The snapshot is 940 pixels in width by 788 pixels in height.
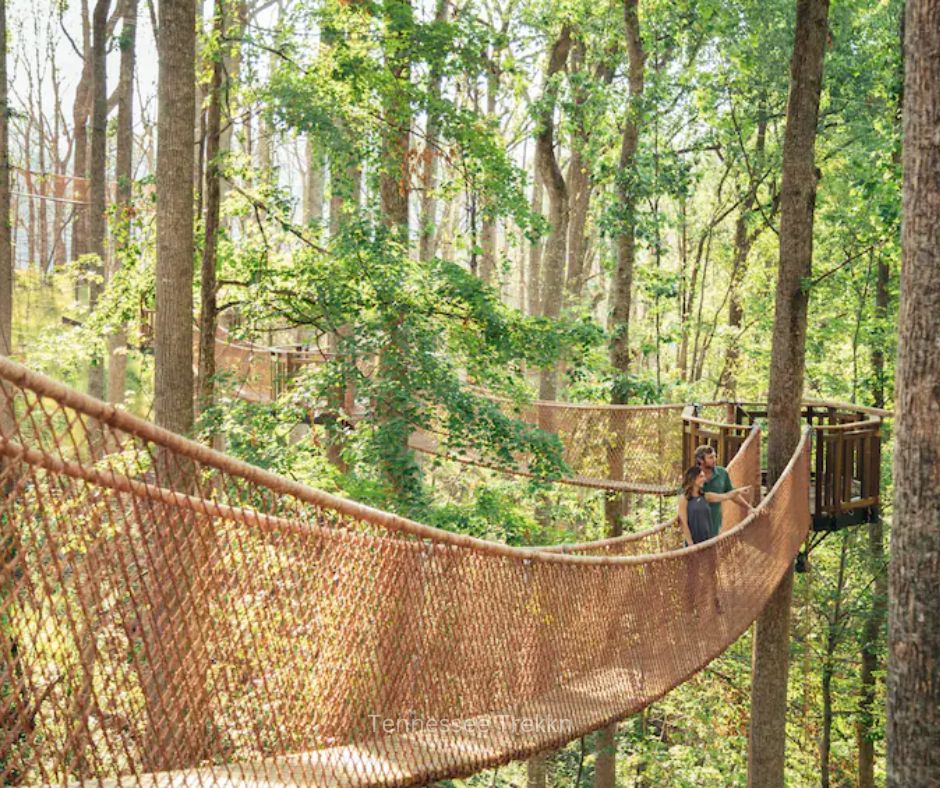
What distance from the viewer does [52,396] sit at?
1.76m

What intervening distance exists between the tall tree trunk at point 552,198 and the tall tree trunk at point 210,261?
11.4 ft

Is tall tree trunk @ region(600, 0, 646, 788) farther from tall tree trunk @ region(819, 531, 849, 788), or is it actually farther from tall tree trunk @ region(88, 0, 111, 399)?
tall tree trunk @ region(88, 0, 111, 399)

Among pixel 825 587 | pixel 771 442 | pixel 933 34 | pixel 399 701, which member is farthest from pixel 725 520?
pixel 825 587

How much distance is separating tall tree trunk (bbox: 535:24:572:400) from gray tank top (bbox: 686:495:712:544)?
4760 mm

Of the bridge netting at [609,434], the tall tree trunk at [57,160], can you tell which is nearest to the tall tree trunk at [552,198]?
the bridge netting at [609,434]

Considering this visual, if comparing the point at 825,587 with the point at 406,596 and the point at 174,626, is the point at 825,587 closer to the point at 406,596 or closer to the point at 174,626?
the point at 406,596

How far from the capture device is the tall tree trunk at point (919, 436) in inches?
145

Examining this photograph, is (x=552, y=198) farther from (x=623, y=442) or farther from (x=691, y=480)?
(x=691, y=480)

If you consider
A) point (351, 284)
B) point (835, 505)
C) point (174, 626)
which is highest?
point (351, 284)

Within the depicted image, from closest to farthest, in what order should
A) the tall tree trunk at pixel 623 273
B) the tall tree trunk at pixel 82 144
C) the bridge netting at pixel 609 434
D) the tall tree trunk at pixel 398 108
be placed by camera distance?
the tall tree trunk at pixel 398 108 < the bridge netting at pixel 609 434 < the tall tree trunk at pixel 623 273 < the tall tree trunk at pixel 82 144

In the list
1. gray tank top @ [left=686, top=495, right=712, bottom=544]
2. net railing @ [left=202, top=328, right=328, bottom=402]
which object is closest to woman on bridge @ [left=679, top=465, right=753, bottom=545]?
gray tank top @ [left=686, top=495, right=712, bottom=544]

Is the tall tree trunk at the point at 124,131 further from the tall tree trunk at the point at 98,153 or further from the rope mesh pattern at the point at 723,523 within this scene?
the rope mesh pattern at the point at 723,523

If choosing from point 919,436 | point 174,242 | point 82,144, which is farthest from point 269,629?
point 82,144

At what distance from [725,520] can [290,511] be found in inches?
166
